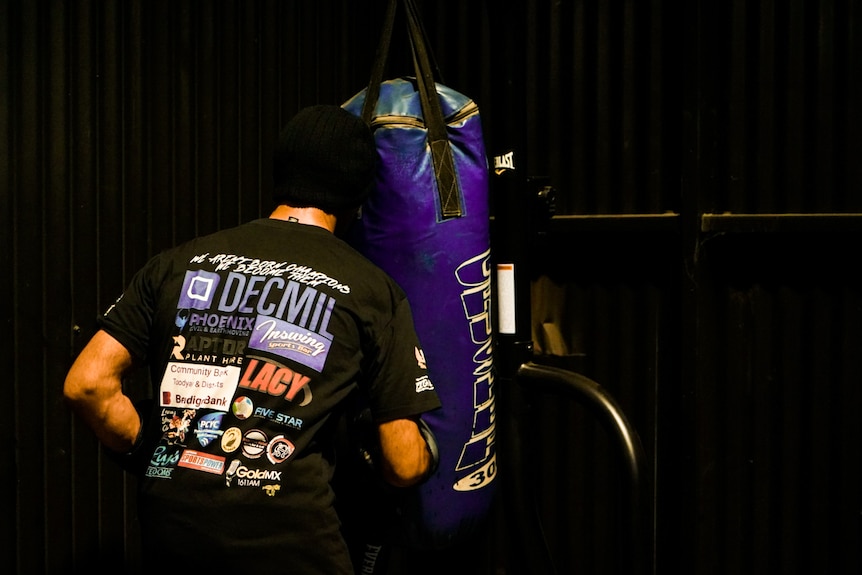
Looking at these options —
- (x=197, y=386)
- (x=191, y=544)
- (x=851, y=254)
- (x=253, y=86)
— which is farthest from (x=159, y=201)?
(x=851, y=254)

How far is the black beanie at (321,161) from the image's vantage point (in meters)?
1.97

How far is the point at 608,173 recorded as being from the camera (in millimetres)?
3078

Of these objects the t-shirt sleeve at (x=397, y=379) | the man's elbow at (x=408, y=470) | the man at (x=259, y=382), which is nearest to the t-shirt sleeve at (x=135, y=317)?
the man at (x=259, y=382)

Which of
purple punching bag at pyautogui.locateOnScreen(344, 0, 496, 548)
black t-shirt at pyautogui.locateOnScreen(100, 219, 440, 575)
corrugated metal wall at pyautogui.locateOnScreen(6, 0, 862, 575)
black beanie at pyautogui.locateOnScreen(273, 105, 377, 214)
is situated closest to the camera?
black t-shirt at pyautogui.locateOnScreen(100, 219, 440, 575)

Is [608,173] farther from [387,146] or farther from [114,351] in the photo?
[114,351]

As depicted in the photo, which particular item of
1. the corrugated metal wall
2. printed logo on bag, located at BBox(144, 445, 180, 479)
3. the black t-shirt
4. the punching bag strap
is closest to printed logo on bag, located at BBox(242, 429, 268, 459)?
the black t-shirt

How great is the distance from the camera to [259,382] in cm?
179

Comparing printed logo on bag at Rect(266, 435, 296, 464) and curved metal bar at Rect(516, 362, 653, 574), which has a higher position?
printed logo on bag at Rect(266, 435, 296, 464)

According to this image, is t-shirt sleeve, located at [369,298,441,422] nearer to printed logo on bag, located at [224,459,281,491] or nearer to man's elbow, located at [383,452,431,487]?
man's elbow, located at [383,452,431,487]

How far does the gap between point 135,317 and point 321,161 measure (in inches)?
22.3

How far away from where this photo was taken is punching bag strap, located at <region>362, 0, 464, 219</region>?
217 cm

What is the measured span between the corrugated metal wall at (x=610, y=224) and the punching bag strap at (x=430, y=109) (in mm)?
970

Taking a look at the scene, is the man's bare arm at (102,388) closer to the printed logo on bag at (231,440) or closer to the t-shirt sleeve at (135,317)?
the t-shirt sleeve at (135,317)

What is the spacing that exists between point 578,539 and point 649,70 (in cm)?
181
